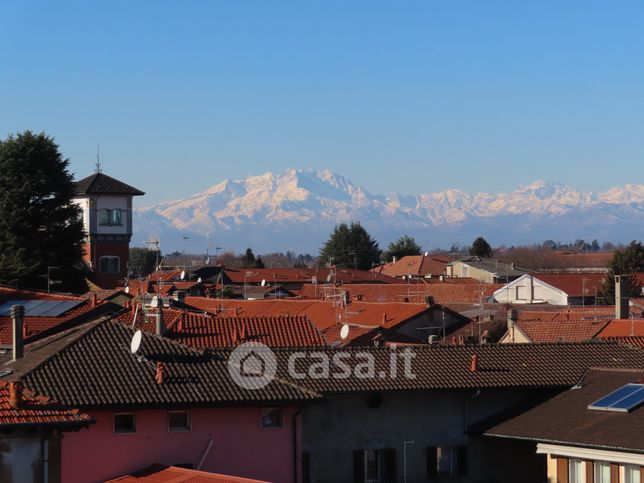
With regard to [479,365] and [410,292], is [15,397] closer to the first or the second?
[479,365]

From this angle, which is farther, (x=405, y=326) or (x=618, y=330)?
(x=405, y=326)

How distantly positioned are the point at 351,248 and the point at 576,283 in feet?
127

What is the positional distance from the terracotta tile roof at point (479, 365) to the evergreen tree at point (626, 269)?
54930 millimetres

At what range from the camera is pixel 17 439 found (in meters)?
20.0

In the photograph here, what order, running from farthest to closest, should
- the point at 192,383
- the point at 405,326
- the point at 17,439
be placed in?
the point at 405,326, the point at 192,383, the point at 17,439

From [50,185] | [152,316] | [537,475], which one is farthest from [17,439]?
[50,185]

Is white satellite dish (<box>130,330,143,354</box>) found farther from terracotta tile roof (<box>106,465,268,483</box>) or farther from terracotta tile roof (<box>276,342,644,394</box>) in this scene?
terracotta tile roof (<box>276,342,644,394</box>)

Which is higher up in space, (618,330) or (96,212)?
(96,212)

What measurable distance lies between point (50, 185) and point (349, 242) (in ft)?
221

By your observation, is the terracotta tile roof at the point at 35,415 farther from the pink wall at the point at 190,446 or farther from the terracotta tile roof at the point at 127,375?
the pink wall at the point at 190,446

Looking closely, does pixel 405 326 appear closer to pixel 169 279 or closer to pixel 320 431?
pixel 320 431

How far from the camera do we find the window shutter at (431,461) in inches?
1089

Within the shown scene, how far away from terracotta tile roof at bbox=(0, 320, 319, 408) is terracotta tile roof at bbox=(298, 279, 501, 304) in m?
42.9

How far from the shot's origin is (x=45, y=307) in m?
41.9
